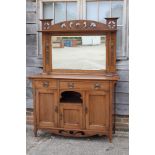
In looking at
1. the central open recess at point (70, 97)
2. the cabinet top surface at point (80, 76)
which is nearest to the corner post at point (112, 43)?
the cabinet top surface at point (80, 76)

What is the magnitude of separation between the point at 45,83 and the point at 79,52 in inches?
22.0

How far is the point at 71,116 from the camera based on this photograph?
3143 millimetres

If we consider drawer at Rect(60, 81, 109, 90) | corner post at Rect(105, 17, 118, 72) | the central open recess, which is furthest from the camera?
the central open recess

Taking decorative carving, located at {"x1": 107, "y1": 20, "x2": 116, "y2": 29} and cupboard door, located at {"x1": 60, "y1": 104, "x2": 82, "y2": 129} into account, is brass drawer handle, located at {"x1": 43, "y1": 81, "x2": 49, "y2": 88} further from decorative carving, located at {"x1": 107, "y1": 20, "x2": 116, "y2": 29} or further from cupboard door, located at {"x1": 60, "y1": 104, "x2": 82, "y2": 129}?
decorative carving, located at {"x1": 107, "y1": 20, "x2": 116, "y2": 29}

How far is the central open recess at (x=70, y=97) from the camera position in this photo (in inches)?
126

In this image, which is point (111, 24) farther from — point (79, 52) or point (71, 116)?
point (71, 116)

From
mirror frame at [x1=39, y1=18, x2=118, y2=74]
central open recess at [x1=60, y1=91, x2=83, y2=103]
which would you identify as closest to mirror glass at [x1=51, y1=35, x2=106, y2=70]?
mirror frame at [x1=39, y1=18, x2=118, y2=74]

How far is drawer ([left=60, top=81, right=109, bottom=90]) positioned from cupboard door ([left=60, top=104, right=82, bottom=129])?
22 centimetres

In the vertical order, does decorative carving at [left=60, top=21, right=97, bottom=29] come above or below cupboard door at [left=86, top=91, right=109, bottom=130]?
above

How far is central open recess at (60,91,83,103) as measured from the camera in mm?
3209

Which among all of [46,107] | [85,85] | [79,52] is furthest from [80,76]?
[46,107]
